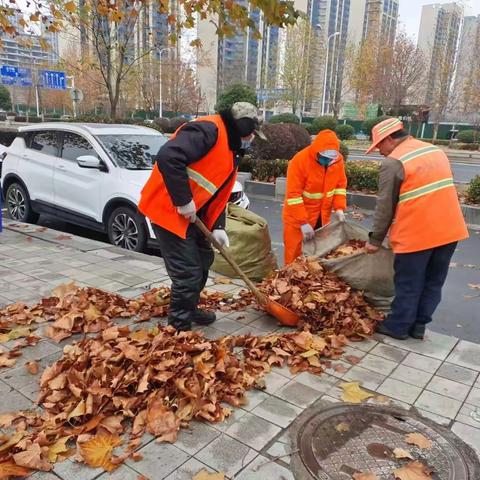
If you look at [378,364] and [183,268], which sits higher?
[183,268]

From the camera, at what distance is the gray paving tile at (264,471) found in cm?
231

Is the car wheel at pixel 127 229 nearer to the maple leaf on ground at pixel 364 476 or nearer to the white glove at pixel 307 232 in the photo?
the white glove at pixel 307 232

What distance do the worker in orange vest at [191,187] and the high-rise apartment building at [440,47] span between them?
34.3m

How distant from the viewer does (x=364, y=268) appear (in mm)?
4059

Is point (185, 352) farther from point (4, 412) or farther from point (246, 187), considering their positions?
point (246, 187)

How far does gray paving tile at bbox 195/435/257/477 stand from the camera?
2.36 m

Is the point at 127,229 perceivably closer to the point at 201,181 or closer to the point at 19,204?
the point at 19,204

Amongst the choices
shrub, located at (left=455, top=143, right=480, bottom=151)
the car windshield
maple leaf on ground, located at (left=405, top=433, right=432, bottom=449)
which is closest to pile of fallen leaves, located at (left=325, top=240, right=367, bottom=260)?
maple leaf on ground, located at (left=405, top=433, right=432, bottom=449)

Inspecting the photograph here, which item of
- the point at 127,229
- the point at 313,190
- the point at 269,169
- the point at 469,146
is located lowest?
the point at 127,229

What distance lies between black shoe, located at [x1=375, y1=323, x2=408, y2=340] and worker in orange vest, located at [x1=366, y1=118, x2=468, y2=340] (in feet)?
0.35

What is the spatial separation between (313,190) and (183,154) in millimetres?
1984

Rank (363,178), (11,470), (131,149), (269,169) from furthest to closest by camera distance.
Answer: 1. (269,169)
2. (363,178)
3. (131,149)
4. (11,470)

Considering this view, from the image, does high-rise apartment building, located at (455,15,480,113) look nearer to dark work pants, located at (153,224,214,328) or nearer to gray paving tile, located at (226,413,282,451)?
dark work pants, located at (153,224,214,328)

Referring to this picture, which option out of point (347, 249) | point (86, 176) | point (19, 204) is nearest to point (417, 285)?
point (347, 249)
